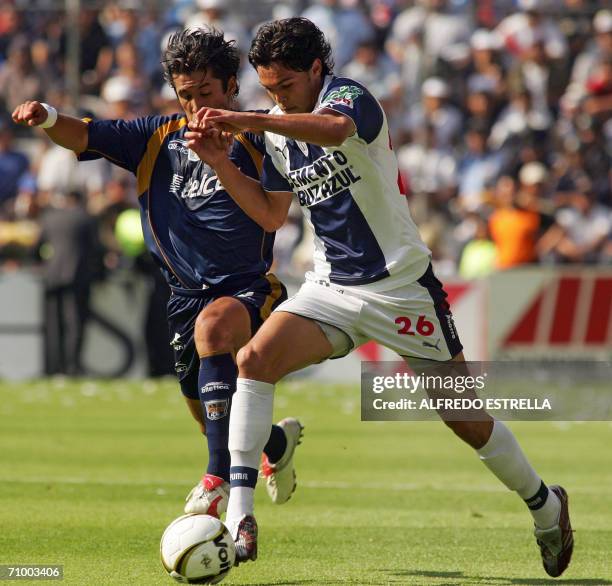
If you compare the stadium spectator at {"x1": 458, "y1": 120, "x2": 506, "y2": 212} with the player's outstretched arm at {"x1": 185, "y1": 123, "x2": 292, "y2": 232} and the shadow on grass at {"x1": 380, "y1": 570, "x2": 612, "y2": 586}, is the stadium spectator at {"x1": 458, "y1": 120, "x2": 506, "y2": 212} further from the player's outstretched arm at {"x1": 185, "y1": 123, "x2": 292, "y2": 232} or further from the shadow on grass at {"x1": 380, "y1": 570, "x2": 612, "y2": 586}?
the shadow on grass at {"x1": 380, "y1": 570, "x2": 612, "y2": 586}

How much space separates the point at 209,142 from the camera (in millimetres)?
6309

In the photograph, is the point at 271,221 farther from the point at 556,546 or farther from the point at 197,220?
the point at 556,546

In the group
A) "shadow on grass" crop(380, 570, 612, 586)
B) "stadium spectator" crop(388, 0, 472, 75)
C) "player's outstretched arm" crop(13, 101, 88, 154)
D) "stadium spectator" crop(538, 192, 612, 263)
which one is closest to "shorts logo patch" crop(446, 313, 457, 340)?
"shadow on grass" crop(380, 570, 612, 586)

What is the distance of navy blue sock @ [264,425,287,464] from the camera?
7715 millimetres

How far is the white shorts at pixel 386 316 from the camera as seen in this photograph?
6.45 meters

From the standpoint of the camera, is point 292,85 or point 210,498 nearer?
point 292,85

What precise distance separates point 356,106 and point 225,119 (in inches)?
27.7

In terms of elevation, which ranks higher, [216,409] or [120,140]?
[120,140]

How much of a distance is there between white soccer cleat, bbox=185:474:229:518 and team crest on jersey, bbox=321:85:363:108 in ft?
6.33

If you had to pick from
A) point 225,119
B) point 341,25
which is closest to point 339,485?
point 225,119

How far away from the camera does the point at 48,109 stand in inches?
284

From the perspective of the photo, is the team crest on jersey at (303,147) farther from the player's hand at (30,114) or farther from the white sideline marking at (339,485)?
the white sideline marking at (339,485)

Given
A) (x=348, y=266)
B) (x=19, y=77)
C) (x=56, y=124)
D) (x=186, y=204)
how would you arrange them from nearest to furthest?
(x=348, y=266)
(x=56, y=124)
(x=186, y=204)
(x=19, y=77)
